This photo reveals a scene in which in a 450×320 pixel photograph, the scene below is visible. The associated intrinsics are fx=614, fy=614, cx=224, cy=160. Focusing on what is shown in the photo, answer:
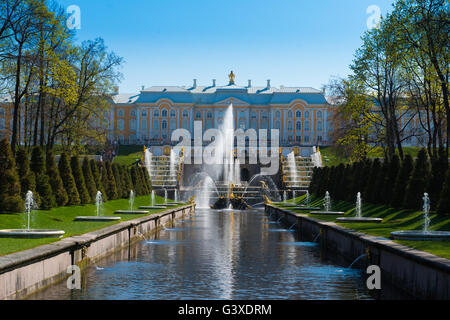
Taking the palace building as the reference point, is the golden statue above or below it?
above

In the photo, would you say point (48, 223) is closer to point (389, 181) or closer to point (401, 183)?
point (401, 183)

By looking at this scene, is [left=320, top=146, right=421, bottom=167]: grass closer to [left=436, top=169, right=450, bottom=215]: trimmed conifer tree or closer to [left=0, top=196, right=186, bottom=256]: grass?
[left=0, top=196, right=186, bottom=256]: grass

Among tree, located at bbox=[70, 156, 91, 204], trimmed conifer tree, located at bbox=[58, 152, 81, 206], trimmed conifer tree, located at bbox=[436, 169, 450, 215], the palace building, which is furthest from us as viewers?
the palace building

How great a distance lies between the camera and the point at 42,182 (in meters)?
21.7

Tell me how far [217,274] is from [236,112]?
10187cm

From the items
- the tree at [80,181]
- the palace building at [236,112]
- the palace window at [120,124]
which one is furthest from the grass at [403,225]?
the palace window at [120,124]

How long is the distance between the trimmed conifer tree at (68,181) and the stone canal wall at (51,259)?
7.97 m

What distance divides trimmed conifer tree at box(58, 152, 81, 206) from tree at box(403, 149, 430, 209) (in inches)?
501

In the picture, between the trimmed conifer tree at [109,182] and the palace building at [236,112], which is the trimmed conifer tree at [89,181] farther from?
the palace building at [236,112]

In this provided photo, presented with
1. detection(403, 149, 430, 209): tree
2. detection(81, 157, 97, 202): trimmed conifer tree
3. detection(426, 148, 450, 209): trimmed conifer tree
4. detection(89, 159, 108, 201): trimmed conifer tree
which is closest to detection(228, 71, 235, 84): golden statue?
detection(89, 159, 108, 201): trimmed conifer tree

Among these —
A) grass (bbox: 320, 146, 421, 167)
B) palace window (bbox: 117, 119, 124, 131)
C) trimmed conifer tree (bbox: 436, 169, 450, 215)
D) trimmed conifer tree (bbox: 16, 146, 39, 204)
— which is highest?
palace window (bbox: 117, 119, 124, 131)

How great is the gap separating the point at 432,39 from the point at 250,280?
18.9 metres

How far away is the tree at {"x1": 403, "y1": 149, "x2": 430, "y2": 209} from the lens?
21.2 metres
